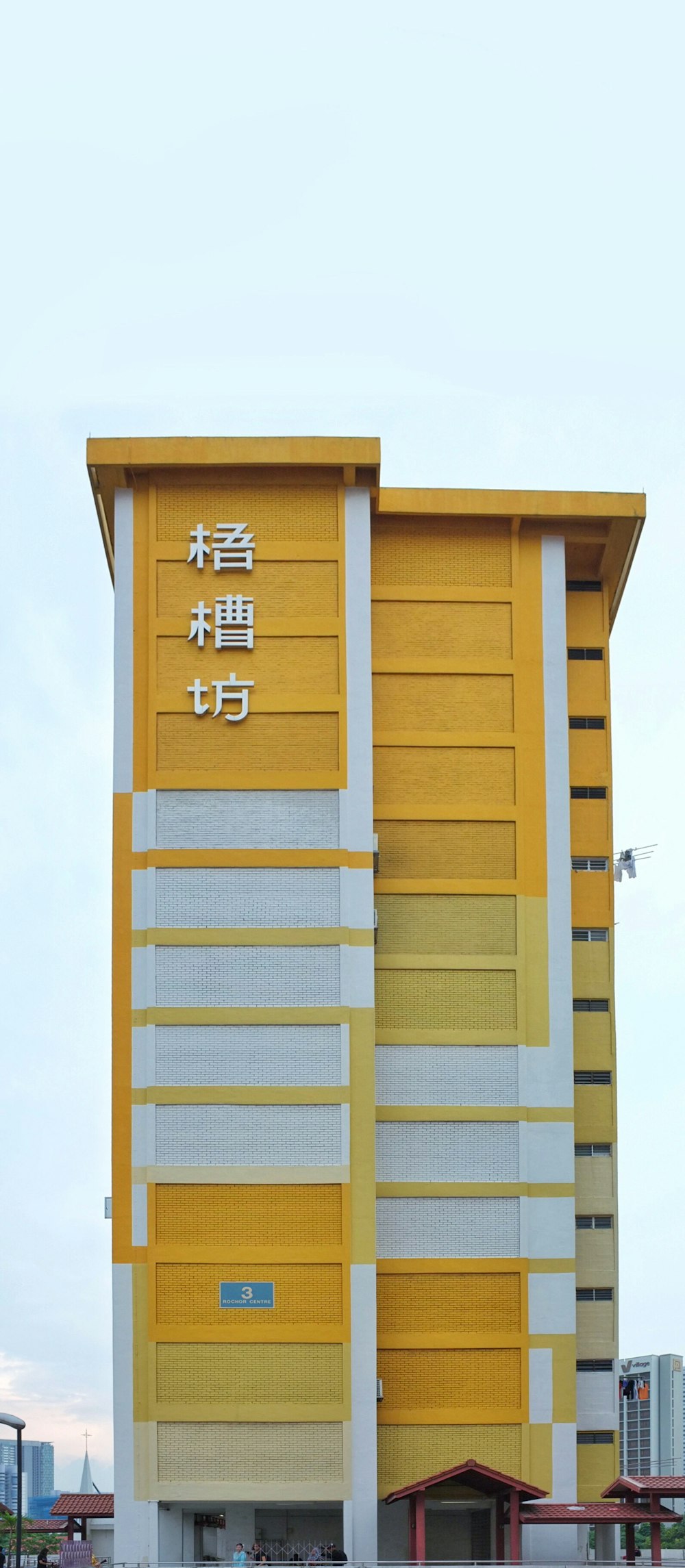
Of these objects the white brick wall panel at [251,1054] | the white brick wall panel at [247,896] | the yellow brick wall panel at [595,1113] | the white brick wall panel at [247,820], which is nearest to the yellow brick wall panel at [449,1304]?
the yellow brick wall panel at [595,1113]

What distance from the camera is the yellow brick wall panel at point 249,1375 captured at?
3822cm

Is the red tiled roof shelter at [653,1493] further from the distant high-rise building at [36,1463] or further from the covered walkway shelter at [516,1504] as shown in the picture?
the distant high-rise building at [36,1463]

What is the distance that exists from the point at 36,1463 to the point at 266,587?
16147cm

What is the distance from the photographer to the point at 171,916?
40.0 metres

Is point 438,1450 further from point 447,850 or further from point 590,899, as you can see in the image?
point 590,899

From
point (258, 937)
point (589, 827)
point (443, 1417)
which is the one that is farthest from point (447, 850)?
point (443, 1417)

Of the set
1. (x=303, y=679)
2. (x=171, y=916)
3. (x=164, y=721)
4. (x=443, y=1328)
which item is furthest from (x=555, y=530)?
(x=443, y=1328)

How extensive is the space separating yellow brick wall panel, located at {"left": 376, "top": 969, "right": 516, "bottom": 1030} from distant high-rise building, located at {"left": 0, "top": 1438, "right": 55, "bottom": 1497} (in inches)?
5445

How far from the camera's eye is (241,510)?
41.9m

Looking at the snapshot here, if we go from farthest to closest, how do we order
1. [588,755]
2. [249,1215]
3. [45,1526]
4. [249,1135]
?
[45,1526]
[588,755]
[249,1135]
[249,1215]

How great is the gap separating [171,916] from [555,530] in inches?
542

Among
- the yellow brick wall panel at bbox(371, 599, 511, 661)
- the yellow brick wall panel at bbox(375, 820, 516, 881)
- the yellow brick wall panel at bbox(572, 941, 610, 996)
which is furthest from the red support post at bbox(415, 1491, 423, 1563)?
the yellow brick wall panel at bbox(371, 599, 511, 661)

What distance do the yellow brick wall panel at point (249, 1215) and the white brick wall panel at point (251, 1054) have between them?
2366mm

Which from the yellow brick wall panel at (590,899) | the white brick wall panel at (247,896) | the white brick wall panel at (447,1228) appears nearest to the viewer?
the white brick wall panel at (247,896)
